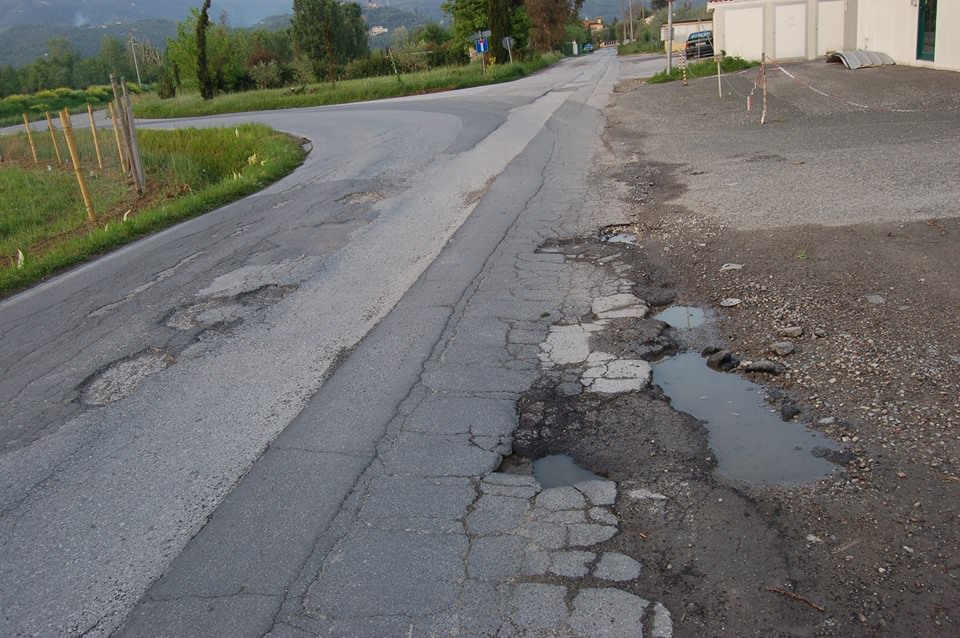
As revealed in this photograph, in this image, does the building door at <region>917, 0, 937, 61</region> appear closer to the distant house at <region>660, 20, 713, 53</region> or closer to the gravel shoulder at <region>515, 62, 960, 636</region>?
the gravel shoulder at <region>515, 62, 960, 636</region>

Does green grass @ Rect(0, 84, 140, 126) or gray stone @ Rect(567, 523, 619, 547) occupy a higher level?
green grass @ Rect(0, 84, 140, 126)

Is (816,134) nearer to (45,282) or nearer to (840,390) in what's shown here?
(840,390)

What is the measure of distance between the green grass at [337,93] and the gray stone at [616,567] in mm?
37131

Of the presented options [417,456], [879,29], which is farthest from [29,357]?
[879,29]

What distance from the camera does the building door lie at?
76.6 feet

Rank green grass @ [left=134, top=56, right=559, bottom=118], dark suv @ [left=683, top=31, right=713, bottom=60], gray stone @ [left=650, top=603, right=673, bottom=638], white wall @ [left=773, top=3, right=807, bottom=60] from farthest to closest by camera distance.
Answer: dark suv @ [left=683, top=31, right=713, bottom=60] < green grass @ [left=134, top=56, right=559, bottom=118] < white wall @ [left=773, top=3, right=807, bottom=60] < gray stone @ [left=650, top=603, right=673, bottom=638]

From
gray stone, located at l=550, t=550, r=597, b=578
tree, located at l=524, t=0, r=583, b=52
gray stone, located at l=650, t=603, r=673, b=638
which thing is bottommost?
gray stone, located at l=650, t=603, r=673, b=638

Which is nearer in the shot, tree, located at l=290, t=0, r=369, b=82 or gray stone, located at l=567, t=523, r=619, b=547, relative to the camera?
gray stone, located at l=567, t=523, r=619, b=547

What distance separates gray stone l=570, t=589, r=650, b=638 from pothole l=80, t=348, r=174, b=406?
3819mm

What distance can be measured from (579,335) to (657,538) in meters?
2.65

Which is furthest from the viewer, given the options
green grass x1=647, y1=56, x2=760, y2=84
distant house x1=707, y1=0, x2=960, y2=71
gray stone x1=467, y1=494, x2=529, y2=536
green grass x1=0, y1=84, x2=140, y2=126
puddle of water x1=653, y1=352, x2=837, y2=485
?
green grass x1=0, y1=84, x2=140, y2=126

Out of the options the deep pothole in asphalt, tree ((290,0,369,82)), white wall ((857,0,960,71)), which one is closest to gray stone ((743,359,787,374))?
the deep pothole in asphalt

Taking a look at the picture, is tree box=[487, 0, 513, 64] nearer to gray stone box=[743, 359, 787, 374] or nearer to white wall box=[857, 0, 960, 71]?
white wall box=[857, 0, 960, 71]

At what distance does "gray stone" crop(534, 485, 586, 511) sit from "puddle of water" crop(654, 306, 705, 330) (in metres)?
2.55
